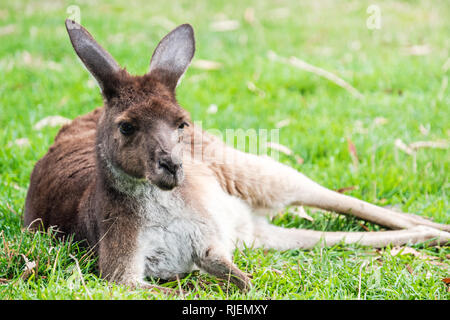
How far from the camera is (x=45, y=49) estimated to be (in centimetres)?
721

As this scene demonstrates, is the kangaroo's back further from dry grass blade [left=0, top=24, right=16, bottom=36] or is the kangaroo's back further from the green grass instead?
dry grass blade [left=0, top=24, right=16, bottom=36]

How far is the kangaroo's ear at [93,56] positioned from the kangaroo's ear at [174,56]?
0.88ft

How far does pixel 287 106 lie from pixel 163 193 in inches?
114

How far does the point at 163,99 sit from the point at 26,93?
11.2 feet

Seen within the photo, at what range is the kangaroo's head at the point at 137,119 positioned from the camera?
3055mm

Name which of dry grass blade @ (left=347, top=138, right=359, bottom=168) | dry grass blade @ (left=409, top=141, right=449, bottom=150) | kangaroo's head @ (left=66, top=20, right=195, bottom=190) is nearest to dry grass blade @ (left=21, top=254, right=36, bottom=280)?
kangaroo's head @ (left=66, top=20, right=195, bottom=190)

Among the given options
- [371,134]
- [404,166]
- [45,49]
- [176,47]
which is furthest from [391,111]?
[45,49]

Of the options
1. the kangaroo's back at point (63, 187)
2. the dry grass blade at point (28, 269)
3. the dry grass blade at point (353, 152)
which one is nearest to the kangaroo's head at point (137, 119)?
the kangaroo's back at point (63, 187)

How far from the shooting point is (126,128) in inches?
125

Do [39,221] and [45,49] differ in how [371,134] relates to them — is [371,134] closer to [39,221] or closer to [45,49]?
[39,221]

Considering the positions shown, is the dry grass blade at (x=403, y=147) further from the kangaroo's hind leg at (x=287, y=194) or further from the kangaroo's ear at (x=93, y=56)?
the kangaroo's ear at (x=93, y=56)

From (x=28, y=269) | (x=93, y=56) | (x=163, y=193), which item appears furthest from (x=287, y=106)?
(x=28, y=269)

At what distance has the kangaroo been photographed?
3182 mm

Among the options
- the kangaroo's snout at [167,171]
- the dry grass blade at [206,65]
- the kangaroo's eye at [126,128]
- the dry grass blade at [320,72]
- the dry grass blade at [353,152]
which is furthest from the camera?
the dry grass blade at [206,65]
